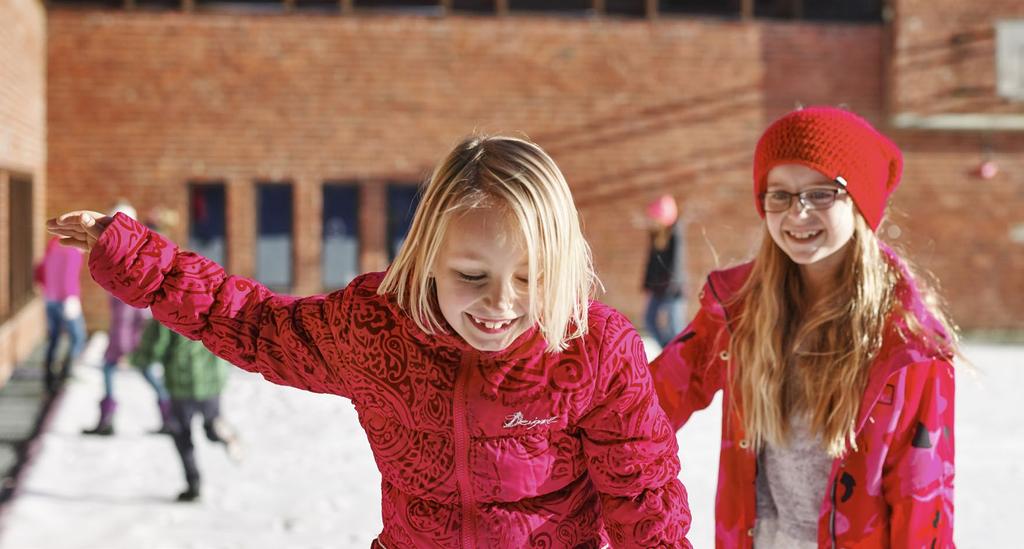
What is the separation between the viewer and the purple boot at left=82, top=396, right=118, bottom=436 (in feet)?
21.8

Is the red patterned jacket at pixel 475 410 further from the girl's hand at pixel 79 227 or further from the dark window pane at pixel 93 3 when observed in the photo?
the dark window pane at pixel 93 3

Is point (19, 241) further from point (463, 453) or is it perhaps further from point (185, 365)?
point (463, 453)

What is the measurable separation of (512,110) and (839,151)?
1073 cm

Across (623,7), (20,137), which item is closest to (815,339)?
(20,137)

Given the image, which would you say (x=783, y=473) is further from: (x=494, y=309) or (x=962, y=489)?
(x=962, y=489)

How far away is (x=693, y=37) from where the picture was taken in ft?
43.0

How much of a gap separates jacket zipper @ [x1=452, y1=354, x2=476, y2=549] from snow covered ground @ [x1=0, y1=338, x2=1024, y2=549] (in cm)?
257

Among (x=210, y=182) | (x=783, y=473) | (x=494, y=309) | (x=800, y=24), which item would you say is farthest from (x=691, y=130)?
(x=494, y=309)

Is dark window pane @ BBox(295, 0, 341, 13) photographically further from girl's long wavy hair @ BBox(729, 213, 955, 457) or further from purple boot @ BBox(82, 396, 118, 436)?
girl's long wavy hair @ BBox(729, 213, 955, 457)

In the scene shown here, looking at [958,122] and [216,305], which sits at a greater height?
[958,122]

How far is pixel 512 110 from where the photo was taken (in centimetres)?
1284

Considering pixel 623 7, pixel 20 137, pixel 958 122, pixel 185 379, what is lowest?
pixel 185 379

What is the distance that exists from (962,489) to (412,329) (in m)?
4.86

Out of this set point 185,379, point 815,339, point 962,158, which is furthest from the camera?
point 962,158
